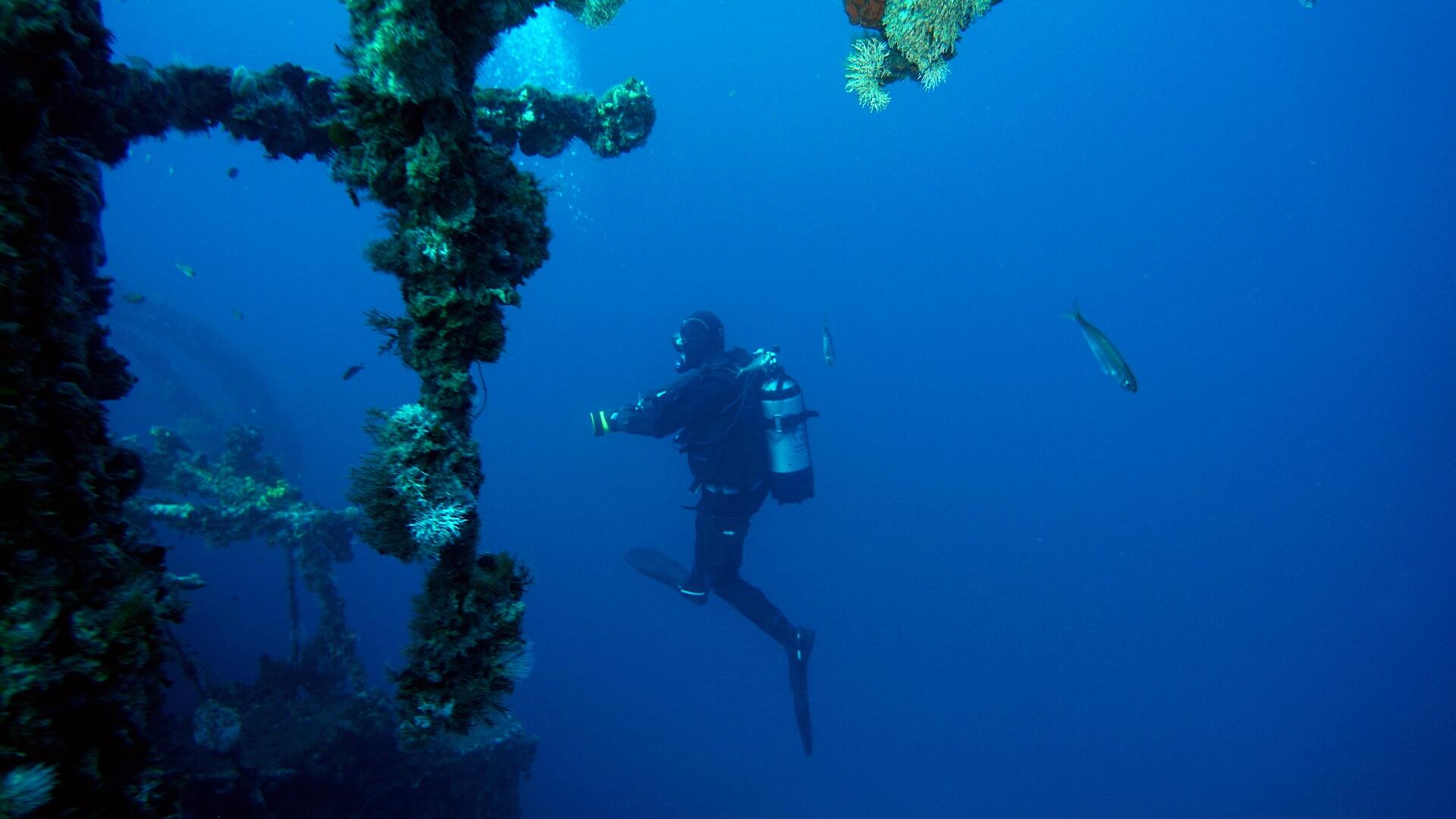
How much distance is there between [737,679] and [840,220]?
8701cm

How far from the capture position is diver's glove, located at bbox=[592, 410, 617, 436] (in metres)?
7.49

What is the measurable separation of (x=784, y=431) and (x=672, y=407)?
2.17 metres

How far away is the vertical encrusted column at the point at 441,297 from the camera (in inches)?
74.9

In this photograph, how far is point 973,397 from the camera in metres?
76.6

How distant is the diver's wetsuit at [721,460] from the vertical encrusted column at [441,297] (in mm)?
5870

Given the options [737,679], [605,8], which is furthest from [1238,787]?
[605,8]

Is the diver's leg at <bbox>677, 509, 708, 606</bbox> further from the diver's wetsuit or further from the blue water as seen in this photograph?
the blue water

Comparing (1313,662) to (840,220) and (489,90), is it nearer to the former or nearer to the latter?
(489,90)

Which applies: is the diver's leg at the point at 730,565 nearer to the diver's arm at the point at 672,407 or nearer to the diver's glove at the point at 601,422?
the diver's arm at the point at 672,407

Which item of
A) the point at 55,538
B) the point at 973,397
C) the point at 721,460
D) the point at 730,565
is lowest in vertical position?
the point at 55,538

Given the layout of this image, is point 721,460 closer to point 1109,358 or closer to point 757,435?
point 757,435

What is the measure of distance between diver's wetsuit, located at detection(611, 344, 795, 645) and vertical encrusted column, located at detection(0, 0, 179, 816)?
20.2 feet

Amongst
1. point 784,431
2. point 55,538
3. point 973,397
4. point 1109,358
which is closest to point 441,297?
point 55,538

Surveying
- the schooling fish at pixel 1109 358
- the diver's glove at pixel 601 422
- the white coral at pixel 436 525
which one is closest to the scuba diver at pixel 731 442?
the diver's glove at pixel 601 422
